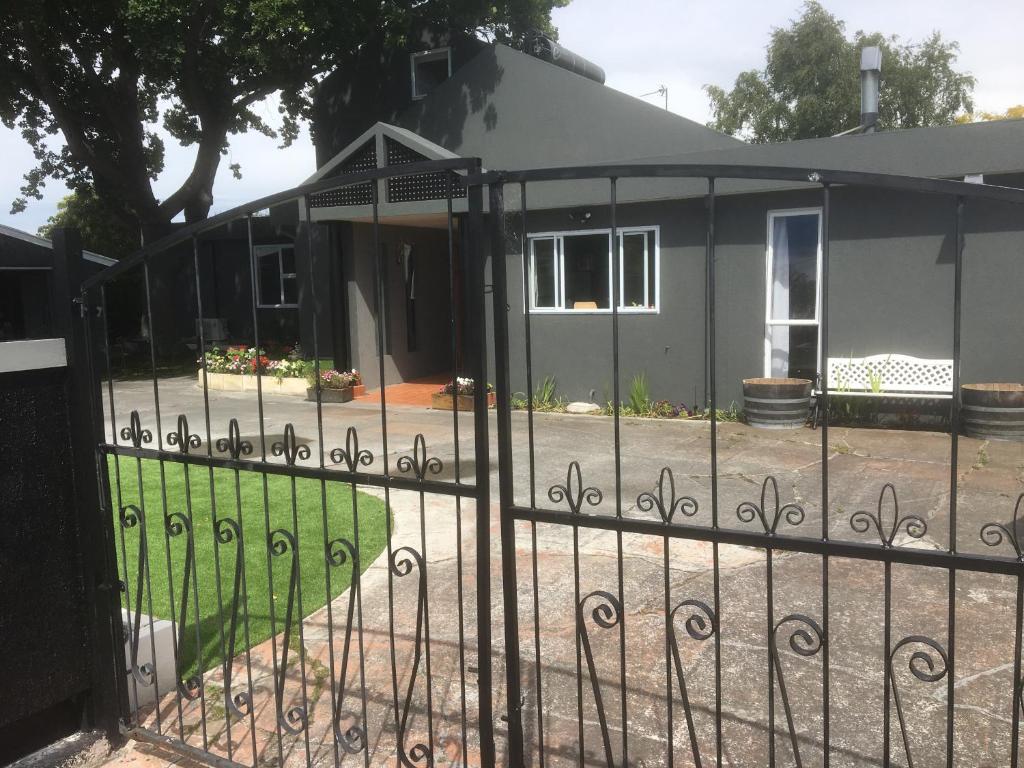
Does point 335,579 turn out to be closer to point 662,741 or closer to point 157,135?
point 662,741

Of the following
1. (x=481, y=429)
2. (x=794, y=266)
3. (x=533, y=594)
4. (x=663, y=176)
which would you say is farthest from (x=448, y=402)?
(x=663, y=176)

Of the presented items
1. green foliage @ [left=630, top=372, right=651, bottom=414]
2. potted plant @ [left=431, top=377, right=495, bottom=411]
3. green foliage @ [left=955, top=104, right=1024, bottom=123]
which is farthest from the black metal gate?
green foliage @ [left=955, top=104, right=1024, bottom=123]

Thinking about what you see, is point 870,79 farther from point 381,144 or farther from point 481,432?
point 481,432

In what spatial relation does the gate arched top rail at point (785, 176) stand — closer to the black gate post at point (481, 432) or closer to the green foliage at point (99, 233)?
the black gate post at point (481, 432)

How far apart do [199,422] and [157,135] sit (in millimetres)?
12510

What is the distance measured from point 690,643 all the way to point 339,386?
937 centimetres

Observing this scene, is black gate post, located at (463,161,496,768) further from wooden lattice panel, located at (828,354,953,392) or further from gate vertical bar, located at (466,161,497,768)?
wooden lattice panel, located at (828,354,953,392)

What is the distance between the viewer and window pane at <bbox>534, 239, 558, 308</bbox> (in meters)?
12.0

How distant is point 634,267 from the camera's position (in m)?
11.5

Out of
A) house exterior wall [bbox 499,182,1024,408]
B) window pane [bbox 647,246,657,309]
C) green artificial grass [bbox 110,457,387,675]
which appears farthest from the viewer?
window pane [bbox 647,246,657,309]

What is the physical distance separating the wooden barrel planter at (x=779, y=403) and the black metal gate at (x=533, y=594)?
1.40 m

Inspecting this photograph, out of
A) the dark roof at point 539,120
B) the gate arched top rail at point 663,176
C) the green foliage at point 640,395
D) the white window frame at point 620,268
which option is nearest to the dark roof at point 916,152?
the white window frame at point 620,268

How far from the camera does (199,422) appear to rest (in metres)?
10.8

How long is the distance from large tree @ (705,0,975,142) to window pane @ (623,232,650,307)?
28889 millimetres
